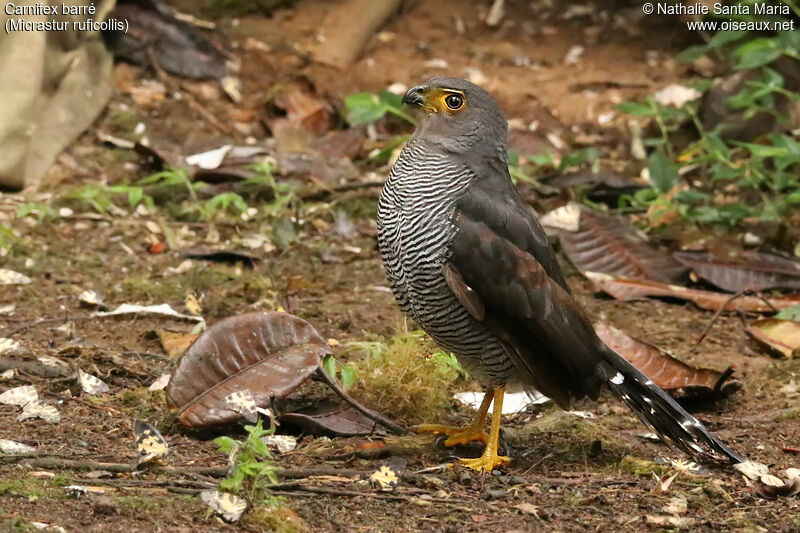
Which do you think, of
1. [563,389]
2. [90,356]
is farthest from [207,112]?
[563,389]

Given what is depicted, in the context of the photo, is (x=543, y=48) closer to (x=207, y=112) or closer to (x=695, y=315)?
(x=207, y=112)

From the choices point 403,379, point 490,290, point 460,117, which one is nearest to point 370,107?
point 460,117

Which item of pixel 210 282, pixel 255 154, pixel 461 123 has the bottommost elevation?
pixel 210 282

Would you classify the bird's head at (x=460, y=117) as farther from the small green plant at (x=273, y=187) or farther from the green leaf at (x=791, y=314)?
the small green plant at (x=273, y=187)

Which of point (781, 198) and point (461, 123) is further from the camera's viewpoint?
point (781, 198)

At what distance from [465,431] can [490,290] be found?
0.65 metres

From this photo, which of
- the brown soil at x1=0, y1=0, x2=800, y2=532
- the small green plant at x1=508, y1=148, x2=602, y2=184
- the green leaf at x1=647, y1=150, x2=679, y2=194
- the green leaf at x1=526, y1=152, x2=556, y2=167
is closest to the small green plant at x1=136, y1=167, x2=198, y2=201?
the brown soil at x1=0, y1=0, x2=800, y2=532

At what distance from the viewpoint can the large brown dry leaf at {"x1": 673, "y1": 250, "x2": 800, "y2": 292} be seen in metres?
5.91

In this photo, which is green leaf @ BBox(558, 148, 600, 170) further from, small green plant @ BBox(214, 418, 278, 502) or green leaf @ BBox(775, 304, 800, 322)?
small green plant @ BBox(214, 418, 278, 502)

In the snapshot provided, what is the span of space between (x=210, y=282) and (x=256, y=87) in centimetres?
279

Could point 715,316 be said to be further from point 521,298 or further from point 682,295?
point 521,298

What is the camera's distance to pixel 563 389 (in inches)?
159

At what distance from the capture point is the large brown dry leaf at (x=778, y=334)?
5.14 meters

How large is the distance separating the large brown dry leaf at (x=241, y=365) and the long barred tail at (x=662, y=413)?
3.60 ft
